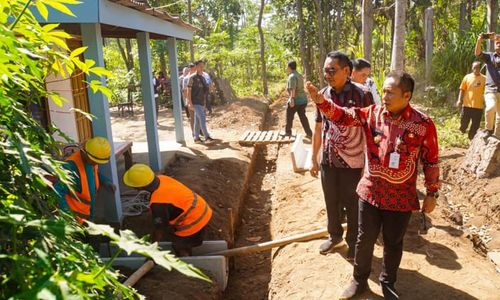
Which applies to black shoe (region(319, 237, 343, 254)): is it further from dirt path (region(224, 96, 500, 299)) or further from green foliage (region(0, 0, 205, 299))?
green foliage (region(0, 0, 205, 299))

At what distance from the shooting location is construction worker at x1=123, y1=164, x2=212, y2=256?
13.3 ft

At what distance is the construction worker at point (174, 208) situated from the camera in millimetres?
4055

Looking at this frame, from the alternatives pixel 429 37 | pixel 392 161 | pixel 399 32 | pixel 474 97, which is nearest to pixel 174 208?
pixel 392 161

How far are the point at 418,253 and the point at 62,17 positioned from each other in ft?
14.1

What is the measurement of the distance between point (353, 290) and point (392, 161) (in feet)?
3.71

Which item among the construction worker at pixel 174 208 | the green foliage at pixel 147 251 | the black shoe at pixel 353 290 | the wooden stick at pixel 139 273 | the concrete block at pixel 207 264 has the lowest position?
the concrete block at pixel 207 264

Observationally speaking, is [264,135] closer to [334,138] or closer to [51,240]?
[334,138]

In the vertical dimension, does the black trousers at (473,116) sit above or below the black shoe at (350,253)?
above

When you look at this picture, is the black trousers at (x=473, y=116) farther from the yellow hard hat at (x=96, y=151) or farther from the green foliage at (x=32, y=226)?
the green foliage at (x=32, y=226)

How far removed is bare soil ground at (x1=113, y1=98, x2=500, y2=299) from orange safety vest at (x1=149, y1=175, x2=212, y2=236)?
546 millimetres

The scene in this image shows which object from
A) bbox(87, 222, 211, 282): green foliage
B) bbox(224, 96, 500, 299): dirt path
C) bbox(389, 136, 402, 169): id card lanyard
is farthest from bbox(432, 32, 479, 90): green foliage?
bbox(87, 222, 211, 282): green foliage

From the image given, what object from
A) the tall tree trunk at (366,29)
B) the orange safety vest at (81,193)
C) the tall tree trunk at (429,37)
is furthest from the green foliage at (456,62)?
the orange safety vest at (81,193)

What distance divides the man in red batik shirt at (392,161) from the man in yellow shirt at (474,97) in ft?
21.8

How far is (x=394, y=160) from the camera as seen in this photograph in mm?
2920
